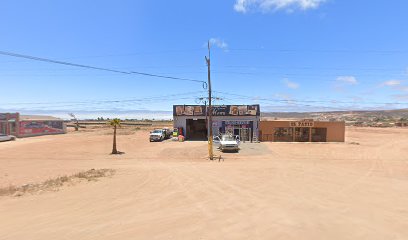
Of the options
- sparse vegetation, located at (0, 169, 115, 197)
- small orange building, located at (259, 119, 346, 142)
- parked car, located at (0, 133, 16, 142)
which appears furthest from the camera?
parked car, located at (0, 133, 16, 142)

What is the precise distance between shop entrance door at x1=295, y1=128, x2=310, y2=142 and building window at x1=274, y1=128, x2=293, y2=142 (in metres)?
0.87

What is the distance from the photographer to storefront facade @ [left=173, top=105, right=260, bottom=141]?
141 ft

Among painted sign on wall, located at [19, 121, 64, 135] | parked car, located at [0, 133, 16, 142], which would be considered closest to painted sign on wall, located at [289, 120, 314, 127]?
parked car, located at [0, 133, 16, 142]

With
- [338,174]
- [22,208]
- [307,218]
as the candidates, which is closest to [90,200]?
[22,208]

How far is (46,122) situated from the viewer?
62.2 m

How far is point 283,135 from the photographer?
4328cm

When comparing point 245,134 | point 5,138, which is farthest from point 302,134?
point 5,138

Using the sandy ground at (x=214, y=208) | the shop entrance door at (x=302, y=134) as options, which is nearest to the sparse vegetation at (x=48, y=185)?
the sandy ground at (x=214, y=208)

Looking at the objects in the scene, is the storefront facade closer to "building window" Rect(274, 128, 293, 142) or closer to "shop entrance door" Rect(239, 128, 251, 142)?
"shop entrance door" Rect(239, 128, 251, 142)

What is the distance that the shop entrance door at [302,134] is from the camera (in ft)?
141

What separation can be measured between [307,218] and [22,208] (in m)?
9.53

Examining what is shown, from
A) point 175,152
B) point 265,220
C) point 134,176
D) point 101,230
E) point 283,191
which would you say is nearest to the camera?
point 101,230

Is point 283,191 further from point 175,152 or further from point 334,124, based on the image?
point 334,124

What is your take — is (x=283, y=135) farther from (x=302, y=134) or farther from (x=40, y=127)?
(x=40, y=127)
